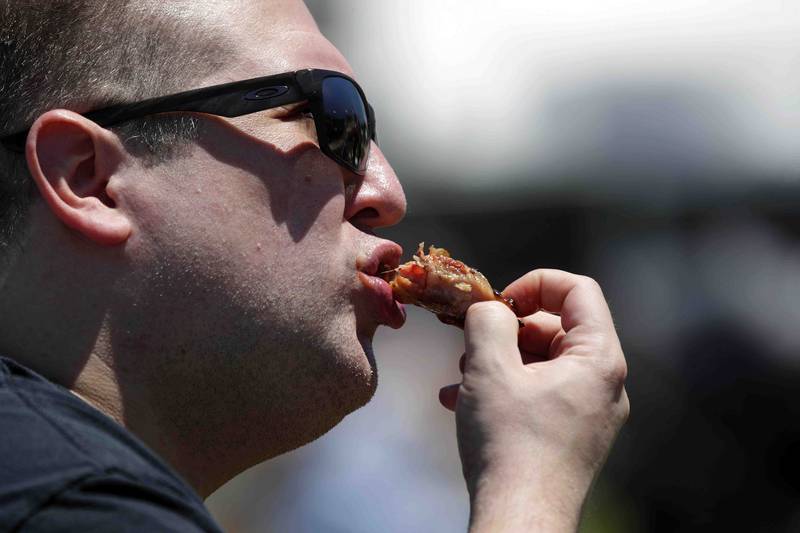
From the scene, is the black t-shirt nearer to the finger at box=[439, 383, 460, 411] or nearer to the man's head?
the man's head

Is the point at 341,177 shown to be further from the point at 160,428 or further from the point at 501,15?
the point at 501,15

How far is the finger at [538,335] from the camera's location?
110 inches

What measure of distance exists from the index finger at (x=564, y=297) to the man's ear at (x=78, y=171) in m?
1.14

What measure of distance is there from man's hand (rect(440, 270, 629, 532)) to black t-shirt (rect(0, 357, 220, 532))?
67cm

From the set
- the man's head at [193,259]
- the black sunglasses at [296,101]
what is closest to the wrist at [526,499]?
the man's head at [193,259]

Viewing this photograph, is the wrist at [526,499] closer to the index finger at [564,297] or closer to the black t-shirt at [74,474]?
the index finger at [564,297]

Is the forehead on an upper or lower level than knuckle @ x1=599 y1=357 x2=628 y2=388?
upper

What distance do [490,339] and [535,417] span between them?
9.3 inches

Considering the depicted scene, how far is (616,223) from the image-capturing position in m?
8.20

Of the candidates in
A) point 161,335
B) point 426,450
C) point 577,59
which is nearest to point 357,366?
point 161,335

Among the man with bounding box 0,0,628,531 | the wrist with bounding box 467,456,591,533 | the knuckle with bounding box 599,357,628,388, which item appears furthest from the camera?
the knuckle with bounding box 599,357,628,388

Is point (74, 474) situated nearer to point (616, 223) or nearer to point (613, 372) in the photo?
point (613, 372)

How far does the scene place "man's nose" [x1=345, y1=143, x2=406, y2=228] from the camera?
280 cm

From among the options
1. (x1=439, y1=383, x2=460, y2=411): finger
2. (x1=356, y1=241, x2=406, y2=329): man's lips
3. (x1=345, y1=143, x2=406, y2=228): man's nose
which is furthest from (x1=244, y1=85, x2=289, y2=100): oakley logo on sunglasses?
(x1=439, y1=383, x2=460, y2=411): finger
